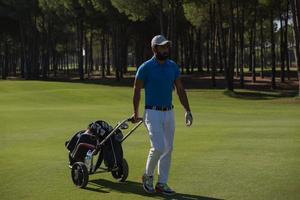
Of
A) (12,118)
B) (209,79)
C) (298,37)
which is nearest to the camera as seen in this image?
(12,118)

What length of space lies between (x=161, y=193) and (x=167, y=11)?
1922 inches

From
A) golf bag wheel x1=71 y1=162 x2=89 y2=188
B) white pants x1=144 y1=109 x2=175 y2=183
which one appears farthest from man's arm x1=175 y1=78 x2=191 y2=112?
golf bag wheel x1=71 y1=162 x2=89 y2=188

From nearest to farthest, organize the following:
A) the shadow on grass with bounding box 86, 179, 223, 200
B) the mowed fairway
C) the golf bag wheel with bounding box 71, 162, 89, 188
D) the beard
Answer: the beard < the shadow on grass with bounding box 86, 179, 223, 200 < the mowed fairway < the golf bag wheel with bounding box 71, 162, 89, 188

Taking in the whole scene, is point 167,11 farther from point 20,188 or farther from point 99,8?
point 20,188

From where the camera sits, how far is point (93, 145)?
10008 mm

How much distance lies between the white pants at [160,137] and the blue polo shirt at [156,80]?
167 millimetres

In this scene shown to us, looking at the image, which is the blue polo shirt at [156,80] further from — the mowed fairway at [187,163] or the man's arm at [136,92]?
the mowed fairway at [187,163]

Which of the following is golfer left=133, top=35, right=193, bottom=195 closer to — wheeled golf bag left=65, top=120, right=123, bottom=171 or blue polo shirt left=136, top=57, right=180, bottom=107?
blue polo shirt left=136, top=57, right=180, bottom=107

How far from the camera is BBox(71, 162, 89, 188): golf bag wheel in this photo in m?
9.67

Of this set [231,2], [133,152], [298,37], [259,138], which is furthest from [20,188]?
[231,2]

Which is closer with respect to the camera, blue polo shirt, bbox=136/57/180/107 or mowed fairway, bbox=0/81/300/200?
blue polo shirt, bbox=136/57/180/107

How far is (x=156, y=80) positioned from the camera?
881cm

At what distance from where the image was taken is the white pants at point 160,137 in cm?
873

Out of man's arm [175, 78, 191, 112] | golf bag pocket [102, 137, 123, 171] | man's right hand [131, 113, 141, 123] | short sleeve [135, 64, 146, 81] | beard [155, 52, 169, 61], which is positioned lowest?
golf bag pocket [102, 137, 123, 171]
